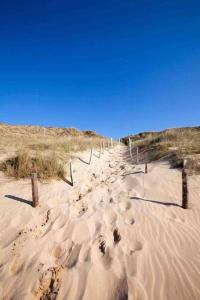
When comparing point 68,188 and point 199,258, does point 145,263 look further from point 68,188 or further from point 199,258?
point 68,188

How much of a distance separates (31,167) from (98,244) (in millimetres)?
5207

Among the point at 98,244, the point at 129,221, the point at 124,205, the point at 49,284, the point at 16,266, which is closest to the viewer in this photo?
the point at 49,284

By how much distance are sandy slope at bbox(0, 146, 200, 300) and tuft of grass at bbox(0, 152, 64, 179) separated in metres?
0.59

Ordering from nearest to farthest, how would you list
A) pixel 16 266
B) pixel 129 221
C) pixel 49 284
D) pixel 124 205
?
pixel 49 284 < pixel 16 266 < pixel 129 221 < pixel 124 205

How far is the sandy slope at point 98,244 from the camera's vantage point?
3383mm

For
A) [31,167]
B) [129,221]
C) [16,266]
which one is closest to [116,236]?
[129,221]

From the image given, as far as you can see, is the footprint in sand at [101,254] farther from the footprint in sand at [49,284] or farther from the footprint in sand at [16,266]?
the footprint in sand at [16,266]

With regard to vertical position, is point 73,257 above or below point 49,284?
above

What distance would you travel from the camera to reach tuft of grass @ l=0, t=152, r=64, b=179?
833 centimetres

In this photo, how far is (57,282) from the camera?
3504 mm

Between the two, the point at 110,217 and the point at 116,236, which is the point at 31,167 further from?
the point at 116,236

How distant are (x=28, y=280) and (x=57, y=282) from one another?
1.79 ft

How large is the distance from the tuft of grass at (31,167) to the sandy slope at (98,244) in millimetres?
585

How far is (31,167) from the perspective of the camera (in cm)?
862
